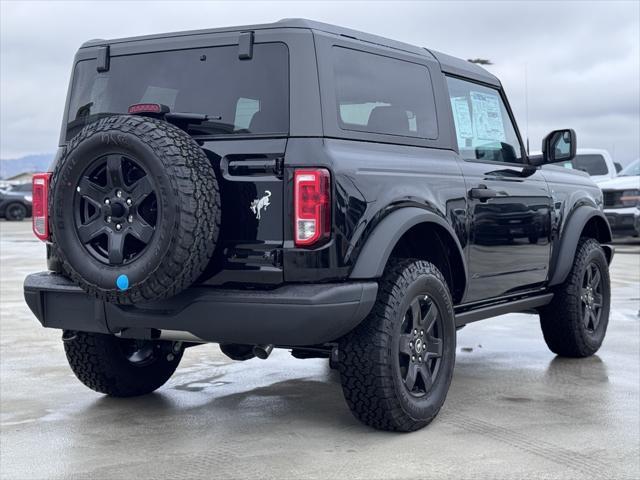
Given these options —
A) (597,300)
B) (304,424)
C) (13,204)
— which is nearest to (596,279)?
(597,300)

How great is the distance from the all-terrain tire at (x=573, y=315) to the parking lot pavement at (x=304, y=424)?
0.36 feet

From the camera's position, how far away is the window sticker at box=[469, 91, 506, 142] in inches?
236

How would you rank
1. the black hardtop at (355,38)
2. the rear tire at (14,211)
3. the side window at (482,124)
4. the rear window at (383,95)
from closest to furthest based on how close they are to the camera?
1. the black hardtop at (355,38)
2. the rear window at (383,95)
3. the side window at (482,124)
4. the rear tire at (14,211)

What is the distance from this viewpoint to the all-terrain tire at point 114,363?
17.7 feet

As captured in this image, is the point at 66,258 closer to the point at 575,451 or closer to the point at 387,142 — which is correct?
the point at 387,142

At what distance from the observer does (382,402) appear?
4.62m

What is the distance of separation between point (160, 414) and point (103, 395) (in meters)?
0.63

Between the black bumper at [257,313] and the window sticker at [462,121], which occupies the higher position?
the window sticker at [462,121]

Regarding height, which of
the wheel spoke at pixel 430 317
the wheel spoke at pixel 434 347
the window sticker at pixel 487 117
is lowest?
the wheel spoke at pixel 434 347

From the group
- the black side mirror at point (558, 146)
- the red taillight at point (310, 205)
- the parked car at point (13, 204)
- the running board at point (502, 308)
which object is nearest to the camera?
the red taillight at point (310, 205)

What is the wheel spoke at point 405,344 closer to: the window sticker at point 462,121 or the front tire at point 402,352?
the front tire at point 402,352

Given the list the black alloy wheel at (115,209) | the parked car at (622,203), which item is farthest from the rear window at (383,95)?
the parked car at (622,203)

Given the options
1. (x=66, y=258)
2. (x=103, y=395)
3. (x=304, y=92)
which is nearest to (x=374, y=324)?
(x=304, y=92)

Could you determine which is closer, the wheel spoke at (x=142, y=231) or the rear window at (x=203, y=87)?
the wheel spoke at (x=142, y=231)
